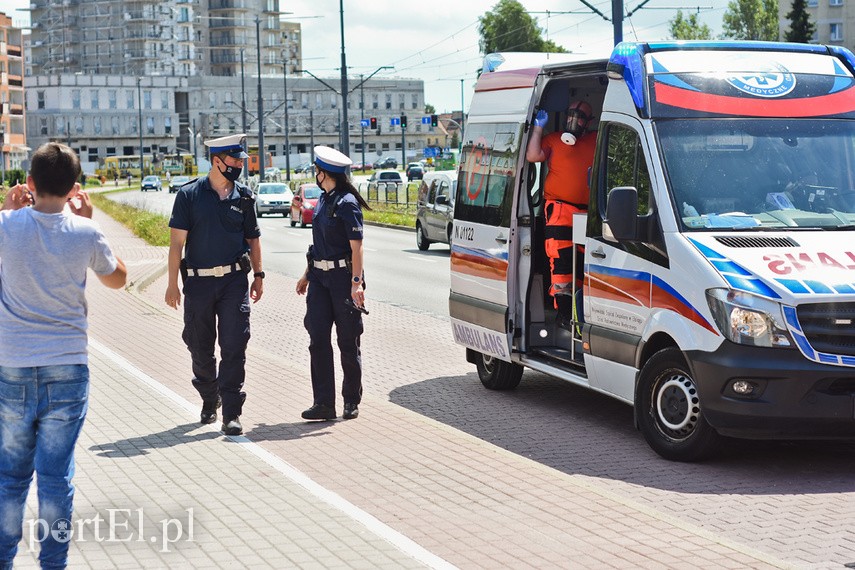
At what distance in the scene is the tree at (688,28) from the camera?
126m

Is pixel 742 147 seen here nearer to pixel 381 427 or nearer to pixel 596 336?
pixel 596 336

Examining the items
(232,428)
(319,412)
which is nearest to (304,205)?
(319,412)

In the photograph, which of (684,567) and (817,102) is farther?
(817,102)

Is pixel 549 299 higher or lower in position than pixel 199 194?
lower

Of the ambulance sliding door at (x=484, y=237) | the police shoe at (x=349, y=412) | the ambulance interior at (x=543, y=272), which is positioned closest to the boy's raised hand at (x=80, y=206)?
the police shoe at (x=349, y=412)

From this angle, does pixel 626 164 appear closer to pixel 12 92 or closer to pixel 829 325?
pixel 829 325

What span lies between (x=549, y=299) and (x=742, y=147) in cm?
230

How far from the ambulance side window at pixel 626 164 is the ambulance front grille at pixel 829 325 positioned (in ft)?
4.48

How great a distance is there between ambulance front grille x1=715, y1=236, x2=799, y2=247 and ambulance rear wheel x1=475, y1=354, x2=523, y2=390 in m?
3.11

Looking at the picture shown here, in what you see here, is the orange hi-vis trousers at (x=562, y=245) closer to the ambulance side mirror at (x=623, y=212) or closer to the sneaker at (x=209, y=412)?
the ambulance side mirror at (x=623, y=212)

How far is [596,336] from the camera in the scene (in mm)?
9641

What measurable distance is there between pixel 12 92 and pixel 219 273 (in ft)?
455

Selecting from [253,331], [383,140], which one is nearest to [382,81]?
[383,140]

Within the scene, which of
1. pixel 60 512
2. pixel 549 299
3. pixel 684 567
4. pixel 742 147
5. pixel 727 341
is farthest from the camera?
pixel 549 299
